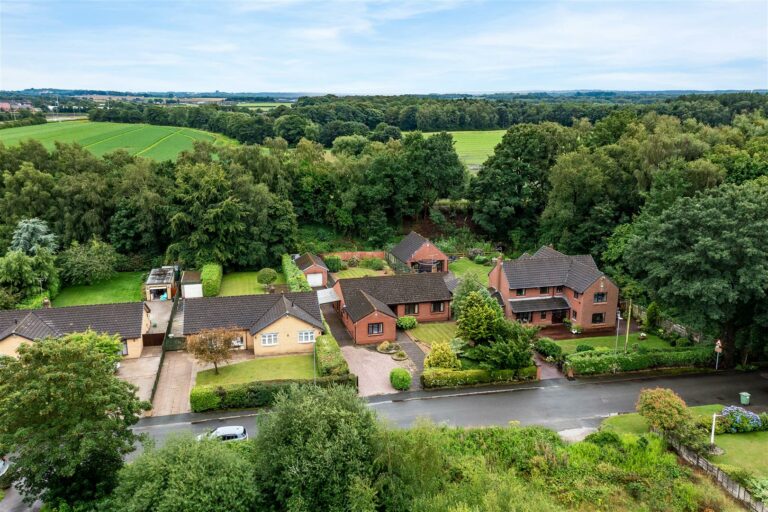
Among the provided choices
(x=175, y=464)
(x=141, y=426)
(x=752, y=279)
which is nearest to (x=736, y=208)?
(x=752, y=279)

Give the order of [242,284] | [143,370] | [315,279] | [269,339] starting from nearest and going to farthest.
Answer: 1. [143,370]
2. [269,339]
3. [315,279]
4. [242,284]

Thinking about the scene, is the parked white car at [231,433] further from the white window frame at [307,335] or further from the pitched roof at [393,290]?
the pitched roof at [393,290]

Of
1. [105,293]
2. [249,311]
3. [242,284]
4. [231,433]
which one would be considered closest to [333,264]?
[242,284]

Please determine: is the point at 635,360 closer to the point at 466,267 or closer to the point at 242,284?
the point at 466,267

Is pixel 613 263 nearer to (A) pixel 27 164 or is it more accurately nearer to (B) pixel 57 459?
(B) pixel 57 459

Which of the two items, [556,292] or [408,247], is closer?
[556,292]

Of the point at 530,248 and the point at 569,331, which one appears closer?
the point at 569,331
